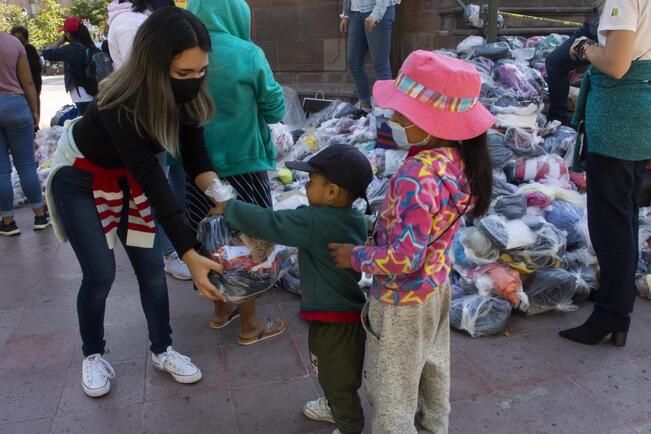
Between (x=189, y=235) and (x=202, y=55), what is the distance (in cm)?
69

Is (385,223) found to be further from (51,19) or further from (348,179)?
(51,19)

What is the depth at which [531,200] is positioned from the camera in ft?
13.1

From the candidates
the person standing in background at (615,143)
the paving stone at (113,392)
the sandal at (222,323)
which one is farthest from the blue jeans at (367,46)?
the paving stone at (113,392)

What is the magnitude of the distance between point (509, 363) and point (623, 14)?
5.73 feet

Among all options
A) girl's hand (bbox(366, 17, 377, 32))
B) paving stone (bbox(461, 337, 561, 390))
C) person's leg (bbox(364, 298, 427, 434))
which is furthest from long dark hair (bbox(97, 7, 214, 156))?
girl's hand (bbox(366, 17, 377, 32))

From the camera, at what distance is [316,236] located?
6.52 ft

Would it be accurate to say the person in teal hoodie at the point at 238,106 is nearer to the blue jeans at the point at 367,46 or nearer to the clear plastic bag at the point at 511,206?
the clear plastic bag at the point at 511,206

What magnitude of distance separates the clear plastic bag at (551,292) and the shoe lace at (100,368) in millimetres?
2385

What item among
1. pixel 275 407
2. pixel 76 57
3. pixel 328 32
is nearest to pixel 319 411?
pixel 275 407

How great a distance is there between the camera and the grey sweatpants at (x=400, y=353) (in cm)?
193

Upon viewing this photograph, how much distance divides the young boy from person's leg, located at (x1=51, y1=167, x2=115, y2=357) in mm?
673

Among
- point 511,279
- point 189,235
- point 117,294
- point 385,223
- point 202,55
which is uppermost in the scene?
point 202,55

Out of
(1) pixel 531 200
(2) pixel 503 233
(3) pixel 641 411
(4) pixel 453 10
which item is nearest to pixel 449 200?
(3) pixel 641 411

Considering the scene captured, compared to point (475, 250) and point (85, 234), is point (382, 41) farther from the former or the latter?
point (85, 234)
